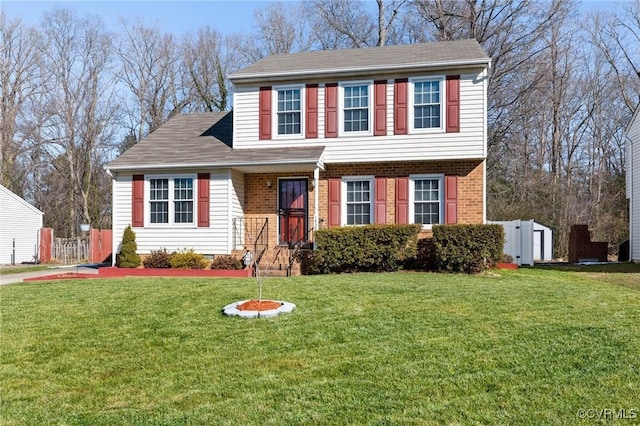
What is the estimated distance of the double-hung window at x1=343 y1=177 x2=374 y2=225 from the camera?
14.2m

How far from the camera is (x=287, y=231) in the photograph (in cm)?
1481

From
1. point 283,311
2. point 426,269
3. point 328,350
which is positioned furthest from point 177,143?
point 328,350

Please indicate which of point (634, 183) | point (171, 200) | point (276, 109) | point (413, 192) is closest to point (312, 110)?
point (276, 109)

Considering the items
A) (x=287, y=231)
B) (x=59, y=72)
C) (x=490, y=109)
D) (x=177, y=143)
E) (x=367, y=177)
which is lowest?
(x=287, y=231)

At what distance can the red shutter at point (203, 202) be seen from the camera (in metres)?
14.1

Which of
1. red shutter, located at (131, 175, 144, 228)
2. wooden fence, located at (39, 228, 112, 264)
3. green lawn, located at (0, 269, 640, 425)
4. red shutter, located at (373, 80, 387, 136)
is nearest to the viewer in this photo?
green lawn, located at (0, 269, 640, 425)

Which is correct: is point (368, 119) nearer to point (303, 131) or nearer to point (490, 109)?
point (303, 131)

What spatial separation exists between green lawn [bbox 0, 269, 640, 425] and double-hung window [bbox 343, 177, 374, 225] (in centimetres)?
598

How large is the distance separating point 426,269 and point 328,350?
7.98m

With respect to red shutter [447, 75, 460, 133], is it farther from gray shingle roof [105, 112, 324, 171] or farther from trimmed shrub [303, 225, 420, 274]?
gray shingle roof [105, 112, 324, 171]

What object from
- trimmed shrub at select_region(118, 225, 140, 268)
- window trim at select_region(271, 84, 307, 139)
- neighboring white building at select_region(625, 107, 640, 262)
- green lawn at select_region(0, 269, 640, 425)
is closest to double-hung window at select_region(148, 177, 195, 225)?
trimmed shrub at select_region(118, 225, 140, 268)

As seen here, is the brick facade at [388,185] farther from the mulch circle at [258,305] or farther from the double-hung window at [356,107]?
the mulch circle at [258,305]

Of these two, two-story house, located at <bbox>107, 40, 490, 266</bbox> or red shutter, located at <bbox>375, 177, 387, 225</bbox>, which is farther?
red shutter, located at <bbox>375, 177, 387, 225</bbox>

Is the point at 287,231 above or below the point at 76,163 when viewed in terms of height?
below
